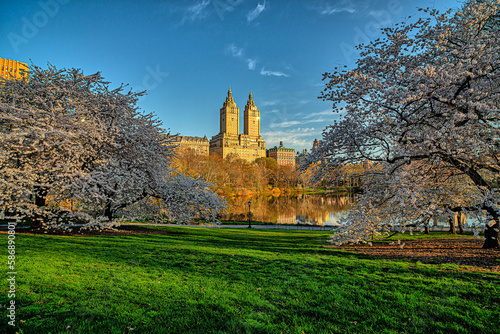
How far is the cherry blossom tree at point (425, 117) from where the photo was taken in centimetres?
645

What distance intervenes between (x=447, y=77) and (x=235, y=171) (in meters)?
54.2

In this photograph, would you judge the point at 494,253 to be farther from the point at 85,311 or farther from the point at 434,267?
the point at 85,311

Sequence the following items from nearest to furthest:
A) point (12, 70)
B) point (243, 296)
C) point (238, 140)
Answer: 1. point (243, 296)
2. point (12, 70)
3. point (238, 140)

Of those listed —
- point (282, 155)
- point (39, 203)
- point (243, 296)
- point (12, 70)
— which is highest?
point (282, 155)

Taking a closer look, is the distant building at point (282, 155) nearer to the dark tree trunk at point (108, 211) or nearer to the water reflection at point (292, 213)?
the water reflection at point (292, 213)

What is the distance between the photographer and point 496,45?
22.7 ft

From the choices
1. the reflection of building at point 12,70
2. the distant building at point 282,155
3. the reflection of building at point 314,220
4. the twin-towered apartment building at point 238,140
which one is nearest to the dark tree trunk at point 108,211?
the reflection of building at point 12,70

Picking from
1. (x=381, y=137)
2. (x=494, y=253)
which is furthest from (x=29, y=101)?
(x=494, y=253)

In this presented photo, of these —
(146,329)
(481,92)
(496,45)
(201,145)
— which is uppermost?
(201,145)

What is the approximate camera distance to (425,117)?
7402mm

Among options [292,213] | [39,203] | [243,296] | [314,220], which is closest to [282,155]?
[292,213]

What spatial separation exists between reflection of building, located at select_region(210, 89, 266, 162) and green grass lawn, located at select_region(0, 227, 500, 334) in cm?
14496

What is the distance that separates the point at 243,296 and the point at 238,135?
547 feet

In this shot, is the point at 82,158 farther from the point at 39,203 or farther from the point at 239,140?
the point at 239,140
